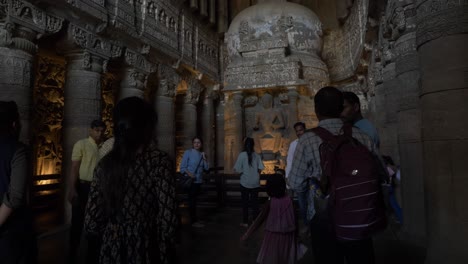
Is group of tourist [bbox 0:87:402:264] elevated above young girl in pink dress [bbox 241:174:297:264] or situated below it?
above

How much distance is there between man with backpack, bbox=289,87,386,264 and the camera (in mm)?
Answer: 1749

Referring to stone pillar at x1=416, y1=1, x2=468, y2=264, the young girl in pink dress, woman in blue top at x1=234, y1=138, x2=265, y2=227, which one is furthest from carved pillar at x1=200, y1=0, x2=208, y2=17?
the young girl in pink dress

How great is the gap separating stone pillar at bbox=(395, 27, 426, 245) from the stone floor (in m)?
0.33

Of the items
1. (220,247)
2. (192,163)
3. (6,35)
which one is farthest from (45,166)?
(220,247)

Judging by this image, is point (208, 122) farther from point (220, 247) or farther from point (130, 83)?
point (220, 247)

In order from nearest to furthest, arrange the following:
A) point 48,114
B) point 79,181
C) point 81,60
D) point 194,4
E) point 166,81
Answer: point 79,181 → point 81,60 → point 48,114 → point 166,81 → point 194,4

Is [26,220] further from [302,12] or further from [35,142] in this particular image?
[302,12]

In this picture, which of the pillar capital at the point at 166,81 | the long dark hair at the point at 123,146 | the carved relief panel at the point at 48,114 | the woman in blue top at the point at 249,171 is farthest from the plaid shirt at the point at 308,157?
the pillar capital at the point at 166,81

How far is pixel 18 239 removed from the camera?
203 centimetres

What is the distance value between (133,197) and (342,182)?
45.4 inches

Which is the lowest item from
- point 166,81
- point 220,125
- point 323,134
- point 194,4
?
point 323,134

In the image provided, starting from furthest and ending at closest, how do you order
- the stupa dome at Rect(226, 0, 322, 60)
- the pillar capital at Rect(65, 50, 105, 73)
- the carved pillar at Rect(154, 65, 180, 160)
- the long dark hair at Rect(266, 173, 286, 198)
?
the stupa dome at Rect(226, 0, 322, 60), the carved pillar at Rect(154, 65, 180, 160), the pillar capital at Rect(65, 50, 105, 73), the long dark hair at Rect(266, 173, 286, 198)

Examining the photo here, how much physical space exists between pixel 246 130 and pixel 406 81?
7.08 metres

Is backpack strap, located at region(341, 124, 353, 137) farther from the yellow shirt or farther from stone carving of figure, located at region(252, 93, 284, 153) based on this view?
stone carving of figure, located at region(252, 93, 284, 153)
